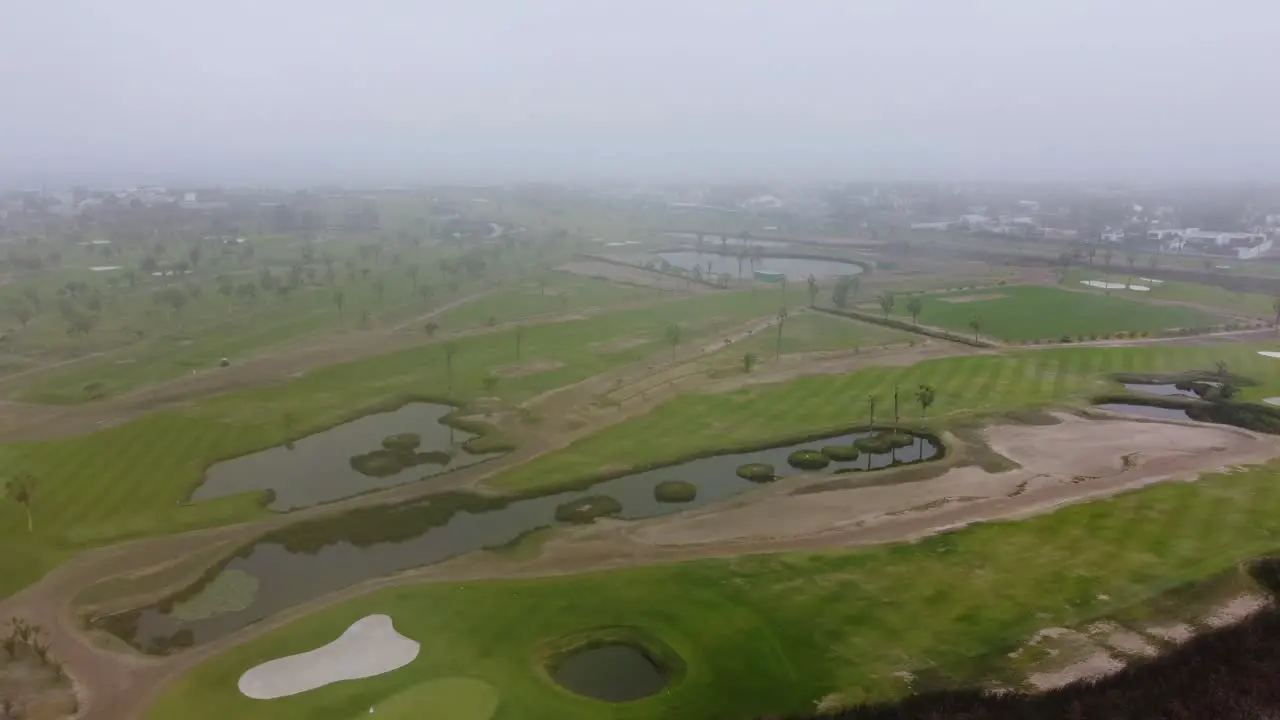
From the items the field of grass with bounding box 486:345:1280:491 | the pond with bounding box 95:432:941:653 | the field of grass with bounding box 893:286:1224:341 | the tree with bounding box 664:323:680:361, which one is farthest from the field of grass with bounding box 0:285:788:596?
the field of grass with bounding box 893:286:1224:341

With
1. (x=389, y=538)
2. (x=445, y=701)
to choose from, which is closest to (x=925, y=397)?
(x=389, y=538)

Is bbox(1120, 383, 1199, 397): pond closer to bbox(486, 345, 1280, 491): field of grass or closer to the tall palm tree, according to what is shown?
bbox(486, 345, 1280, 491): field of grass

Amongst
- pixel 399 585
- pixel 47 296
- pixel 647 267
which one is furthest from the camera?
pixel 647 267

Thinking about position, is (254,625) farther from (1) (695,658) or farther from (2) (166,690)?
(1) (695,658)

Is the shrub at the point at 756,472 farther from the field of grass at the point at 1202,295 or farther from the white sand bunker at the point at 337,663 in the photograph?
the field of grass at the point at 1202,295

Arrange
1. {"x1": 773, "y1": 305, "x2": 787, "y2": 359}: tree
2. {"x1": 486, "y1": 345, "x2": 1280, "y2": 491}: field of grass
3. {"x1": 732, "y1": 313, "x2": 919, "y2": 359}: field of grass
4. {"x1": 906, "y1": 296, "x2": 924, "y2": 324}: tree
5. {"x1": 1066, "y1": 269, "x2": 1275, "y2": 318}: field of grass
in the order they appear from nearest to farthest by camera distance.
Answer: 1. {"x1": 486, "y1": 345, "x2": 1280, "y2": 491}: field of grass
2. {"x1": 773, "y1": 305, "x2": 787, "y2": 359}: tree
3. {"x1": 732, "y1": 313, "x2": 919, "y2": 359}: field of grass
4. {"x1": 906, "y1": 296, "x2": 924, "y2": 324}: tree
5. {"x1": 1066, "y1": 269, "x2": 1275, "y2": 318}: field of grass

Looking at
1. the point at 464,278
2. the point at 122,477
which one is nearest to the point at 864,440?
the point at 122,477
